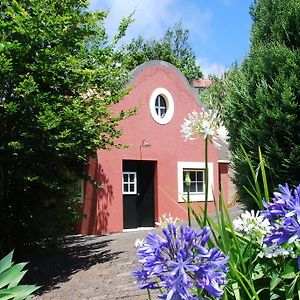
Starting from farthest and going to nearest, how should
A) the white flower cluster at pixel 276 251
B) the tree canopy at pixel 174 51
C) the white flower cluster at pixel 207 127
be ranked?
1. the tree canopy at pixel 174 51
2. the white flower cluster at pixel 207 127
3. the white flower cluster at pixel 276 251

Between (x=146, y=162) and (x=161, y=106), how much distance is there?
2233 mm

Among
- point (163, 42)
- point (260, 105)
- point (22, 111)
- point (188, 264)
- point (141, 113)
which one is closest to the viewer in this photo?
point (188, 264)

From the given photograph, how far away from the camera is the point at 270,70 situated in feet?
15.1

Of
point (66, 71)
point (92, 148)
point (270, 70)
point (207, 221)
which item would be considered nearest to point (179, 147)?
point (92, 148)

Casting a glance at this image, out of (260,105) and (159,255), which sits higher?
(260,105)

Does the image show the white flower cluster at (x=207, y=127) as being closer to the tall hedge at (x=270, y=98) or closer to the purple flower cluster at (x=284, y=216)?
the purple flower cluster at (x=284, y=216)

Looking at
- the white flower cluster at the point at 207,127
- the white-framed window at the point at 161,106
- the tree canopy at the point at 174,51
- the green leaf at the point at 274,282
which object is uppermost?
the tree canopy at the point at 174,51

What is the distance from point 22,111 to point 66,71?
1157 mm

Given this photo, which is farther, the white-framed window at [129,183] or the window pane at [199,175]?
the window pane at [199,175]

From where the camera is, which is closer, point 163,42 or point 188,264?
point 188,264

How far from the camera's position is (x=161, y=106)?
673 inches

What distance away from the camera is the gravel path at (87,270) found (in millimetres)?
7512

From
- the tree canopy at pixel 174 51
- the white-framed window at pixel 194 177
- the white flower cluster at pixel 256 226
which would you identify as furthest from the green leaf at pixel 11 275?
the tree canopy at pixel 174 51

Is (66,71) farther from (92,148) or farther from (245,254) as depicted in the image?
(245,254)
